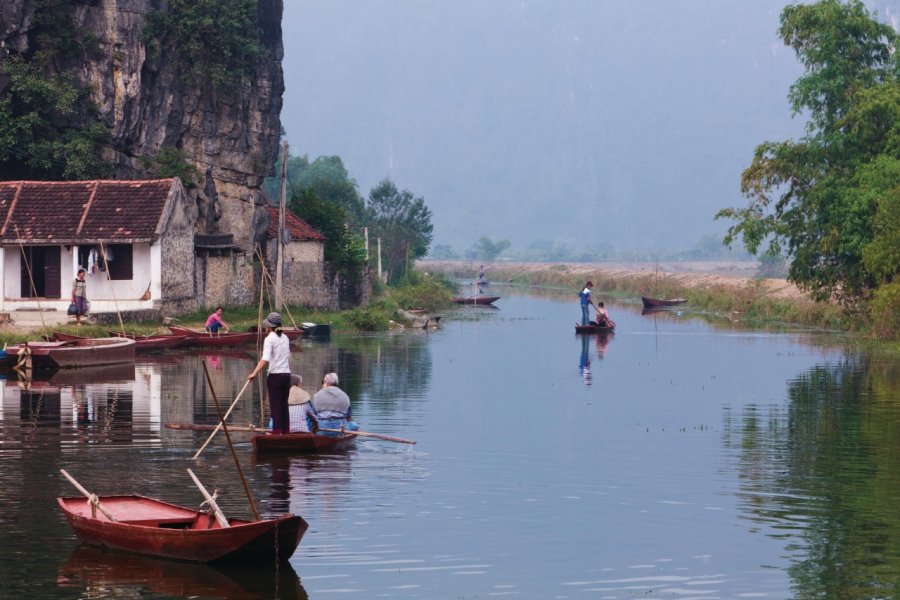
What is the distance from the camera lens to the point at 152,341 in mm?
39719

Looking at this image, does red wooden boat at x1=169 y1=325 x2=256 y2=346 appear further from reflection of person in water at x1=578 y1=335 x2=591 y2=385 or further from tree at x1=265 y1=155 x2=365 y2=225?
tree at x1=265 y1=155 x2=365 y2=225

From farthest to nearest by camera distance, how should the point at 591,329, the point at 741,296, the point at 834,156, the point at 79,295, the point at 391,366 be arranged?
the point at 741,296 < the point at 834,156 < the point at 591,329 < the point at 79,295 < the point at 391,366

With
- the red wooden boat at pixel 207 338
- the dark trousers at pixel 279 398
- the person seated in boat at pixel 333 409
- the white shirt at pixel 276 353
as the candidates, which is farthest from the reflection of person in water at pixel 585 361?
the white shirt at pixel 276 353

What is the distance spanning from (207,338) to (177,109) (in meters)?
15.8

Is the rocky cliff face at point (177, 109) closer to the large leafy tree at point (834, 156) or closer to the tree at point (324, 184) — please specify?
the tree at point (324, 184)

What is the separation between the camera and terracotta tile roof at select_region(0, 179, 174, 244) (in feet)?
147

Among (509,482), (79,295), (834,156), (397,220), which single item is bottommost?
(509,482)

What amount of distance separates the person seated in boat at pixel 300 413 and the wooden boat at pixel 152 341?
774 inches

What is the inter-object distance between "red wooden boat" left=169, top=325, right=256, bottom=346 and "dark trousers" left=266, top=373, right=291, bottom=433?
70.5 ft

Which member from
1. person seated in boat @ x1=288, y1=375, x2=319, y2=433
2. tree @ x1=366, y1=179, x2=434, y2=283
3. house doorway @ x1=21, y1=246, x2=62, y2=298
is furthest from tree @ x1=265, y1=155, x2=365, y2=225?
person seated in boat @ x1=288, y1=375, x2=319, y2=433

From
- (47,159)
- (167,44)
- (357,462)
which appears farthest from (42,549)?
(167,44)

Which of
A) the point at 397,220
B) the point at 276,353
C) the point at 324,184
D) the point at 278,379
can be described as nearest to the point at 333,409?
the point at 278,379

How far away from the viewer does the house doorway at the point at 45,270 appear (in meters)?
45.4

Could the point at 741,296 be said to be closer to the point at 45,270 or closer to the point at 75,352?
the point at 45,270
